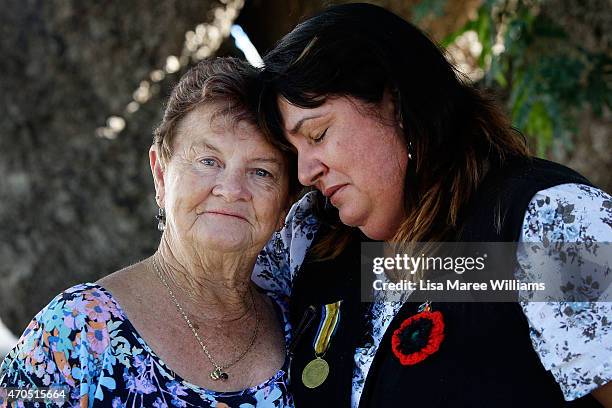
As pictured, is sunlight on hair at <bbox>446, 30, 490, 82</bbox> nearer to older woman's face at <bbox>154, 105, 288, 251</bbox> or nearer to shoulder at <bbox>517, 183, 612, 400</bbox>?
older woman's face at <bbox>154, 105, 288, 251</bbox>

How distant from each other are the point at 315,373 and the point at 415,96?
0.78 m

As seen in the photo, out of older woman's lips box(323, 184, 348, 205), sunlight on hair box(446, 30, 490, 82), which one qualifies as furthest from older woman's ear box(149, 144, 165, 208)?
sunlight on hair box(446, 30, 490, 82)

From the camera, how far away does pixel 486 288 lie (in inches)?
80.8

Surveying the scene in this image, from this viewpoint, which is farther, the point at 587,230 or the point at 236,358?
the point at 236,358

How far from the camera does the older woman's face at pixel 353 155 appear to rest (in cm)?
219

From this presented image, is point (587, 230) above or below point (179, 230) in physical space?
below

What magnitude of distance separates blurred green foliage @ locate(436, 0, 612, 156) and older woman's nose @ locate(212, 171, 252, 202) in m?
1.26

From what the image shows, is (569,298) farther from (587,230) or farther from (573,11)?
(573,11)

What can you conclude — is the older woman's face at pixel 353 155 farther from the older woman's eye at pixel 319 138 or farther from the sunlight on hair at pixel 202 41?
the sunlight on hair at pixel 202 41

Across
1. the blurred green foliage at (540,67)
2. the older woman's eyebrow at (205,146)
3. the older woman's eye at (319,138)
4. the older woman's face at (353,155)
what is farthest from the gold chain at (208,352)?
the blurred green foliage at (540,67)

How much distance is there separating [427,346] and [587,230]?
1.57ft

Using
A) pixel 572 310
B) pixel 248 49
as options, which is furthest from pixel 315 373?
pixel 248 49

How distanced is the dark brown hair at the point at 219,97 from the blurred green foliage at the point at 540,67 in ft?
3.44

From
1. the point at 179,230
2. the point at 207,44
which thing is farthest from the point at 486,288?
the point at 207,44
